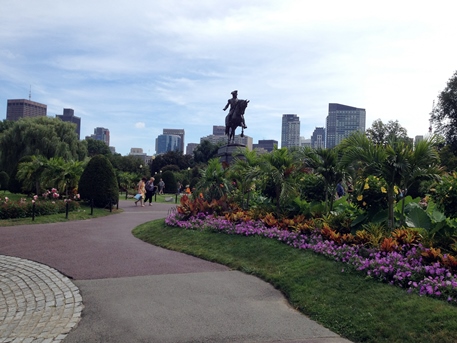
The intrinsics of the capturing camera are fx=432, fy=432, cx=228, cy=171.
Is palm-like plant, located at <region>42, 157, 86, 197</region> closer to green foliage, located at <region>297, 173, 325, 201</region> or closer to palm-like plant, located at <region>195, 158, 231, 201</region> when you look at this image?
palm-like plant, located at <region>195, 158, 231, 201</region>

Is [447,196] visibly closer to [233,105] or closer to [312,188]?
[312,188]

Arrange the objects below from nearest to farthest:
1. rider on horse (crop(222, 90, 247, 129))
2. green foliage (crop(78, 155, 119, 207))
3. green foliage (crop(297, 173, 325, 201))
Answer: green foliage (crop(297, 173, 325, 201)) < green foliage (crop(78, 155, 119, 207)) < rider on horse (crop(222, 90, 247, 129))

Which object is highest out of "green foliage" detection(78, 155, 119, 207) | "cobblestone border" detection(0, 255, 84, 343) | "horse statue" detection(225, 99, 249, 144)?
"horse statue" detection(225, 99, 249, 144)

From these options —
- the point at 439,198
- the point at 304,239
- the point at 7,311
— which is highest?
the point at 439,198

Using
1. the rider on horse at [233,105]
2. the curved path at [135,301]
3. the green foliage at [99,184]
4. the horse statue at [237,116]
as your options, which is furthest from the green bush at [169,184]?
the curved path at [135,301]

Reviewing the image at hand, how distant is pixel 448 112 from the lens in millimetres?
39188

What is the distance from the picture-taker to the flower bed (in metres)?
5.27

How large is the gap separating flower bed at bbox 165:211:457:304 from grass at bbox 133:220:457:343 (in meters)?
0.16

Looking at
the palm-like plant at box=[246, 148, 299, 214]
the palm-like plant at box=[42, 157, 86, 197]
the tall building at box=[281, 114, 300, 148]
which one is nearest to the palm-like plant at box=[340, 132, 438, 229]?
the palm-like plant at box=[246, 148, 299, 214]

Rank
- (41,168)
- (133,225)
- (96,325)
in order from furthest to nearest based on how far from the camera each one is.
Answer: (41,168) → (133,225) → (96,325)

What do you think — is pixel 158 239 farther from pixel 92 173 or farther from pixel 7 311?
pixel 92 173

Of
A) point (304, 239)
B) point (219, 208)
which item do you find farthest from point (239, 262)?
point (219, 208)

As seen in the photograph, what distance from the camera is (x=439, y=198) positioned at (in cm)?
711

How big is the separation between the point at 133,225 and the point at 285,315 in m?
9.82
